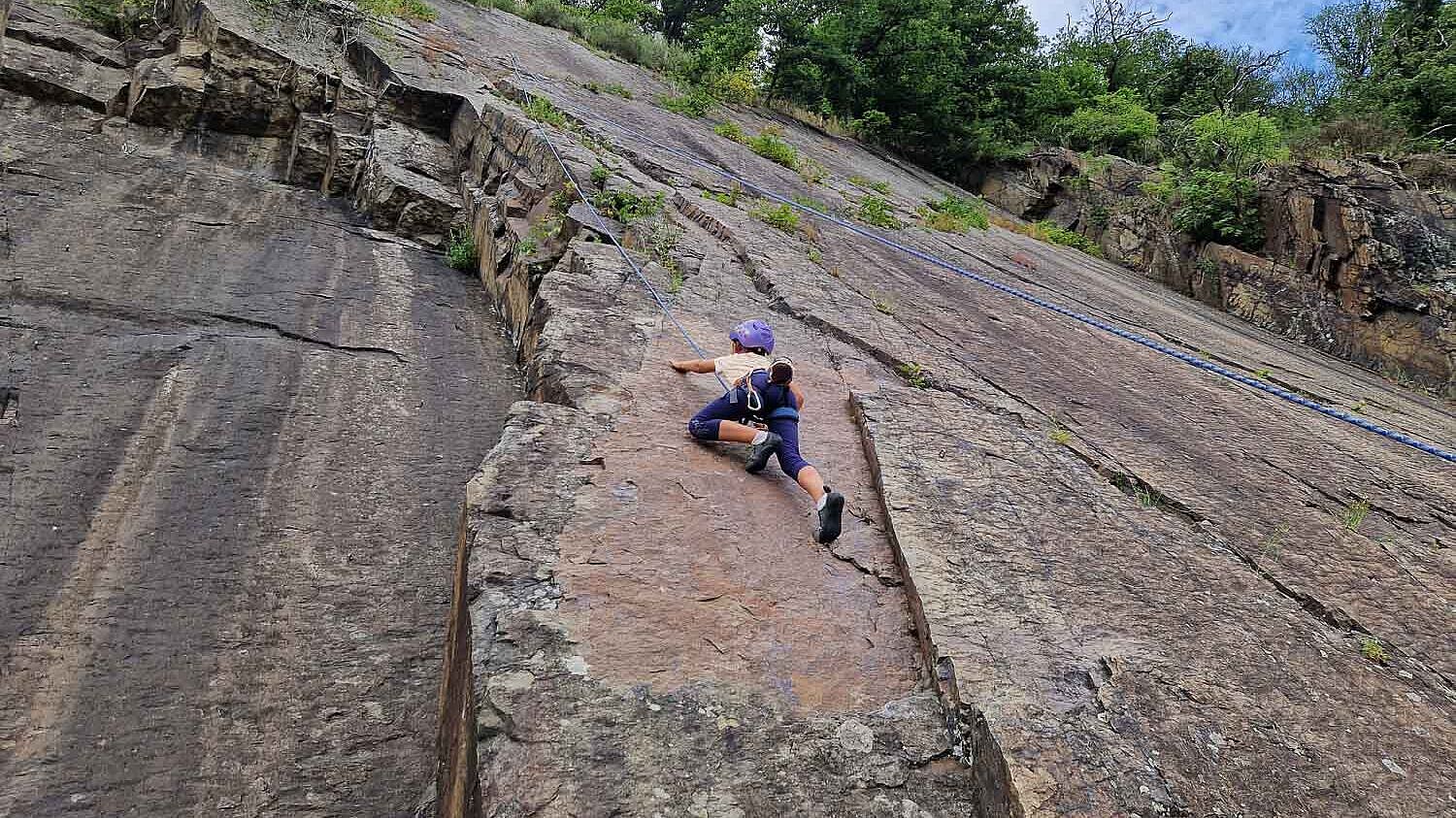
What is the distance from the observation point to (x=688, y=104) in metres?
12.9

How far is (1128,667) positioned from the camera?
2662 mm

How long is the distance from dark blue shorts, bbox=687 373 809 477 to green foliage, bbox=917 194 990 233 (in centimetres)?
796

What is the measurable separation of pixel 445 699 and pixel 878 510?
79.3 inches

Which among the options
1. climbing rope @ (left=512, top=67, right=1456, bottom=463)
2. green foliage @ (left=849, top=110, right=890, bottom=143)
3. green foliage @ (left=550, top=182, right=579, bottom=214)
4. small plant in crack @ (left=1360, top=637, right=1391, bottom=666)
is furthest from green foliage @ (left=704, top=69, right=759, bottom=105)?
small plant in crack @ (left=1360, top=637, right=1391, bottom=666)

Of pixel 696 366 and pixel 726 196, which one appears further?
pixel 726 196

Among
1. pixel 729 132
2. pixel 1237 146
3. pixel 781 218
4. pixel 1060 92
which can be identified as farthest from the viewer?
pixel 1060 92

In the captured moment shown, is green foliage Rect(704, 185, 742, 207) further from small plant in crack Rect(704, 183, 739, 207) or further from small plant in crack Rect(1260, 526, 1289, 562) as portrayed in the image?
small plant in crack Rect(1260, 526, 1289, 562)

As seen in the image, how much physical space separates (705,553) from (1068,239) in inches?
582

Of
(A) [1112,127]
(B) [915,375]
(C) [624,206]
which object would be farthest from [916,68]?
(B) [915,375]

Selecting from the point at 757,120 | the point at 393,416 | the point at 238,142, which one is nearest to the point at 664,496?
the point at 393,416

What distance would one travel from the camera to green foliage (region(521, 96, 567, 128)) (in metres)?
8.36

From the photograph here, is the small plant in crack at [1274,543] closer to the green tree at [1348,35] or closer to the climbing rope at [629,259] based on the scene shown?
the climbing rope at [629,259]

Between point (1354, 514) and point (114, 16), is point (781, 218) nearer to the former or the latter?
point (1354, 514)

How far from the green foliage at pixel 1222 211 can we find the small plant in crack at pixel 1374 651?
11.7 m
